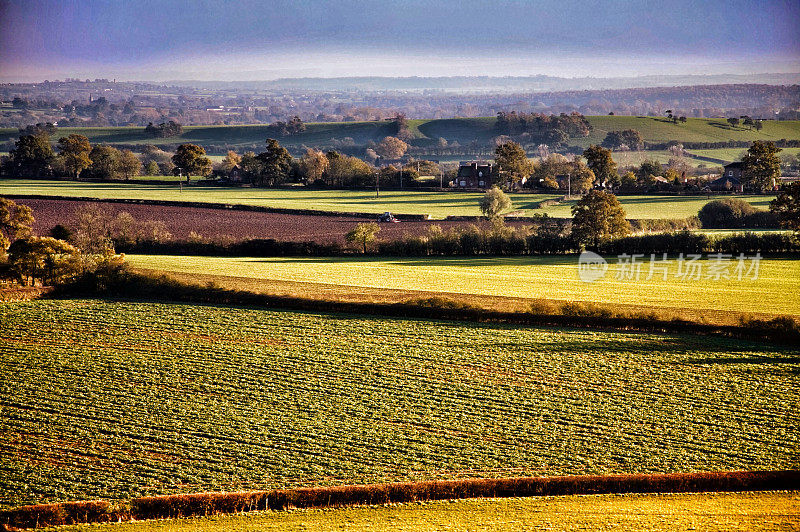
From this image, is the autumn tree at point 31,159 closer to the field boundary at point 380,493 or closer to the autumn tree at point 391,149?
the autumn tree at point 391,149

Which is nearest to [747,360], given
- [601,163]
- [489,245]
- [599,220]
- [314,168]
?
[599,220]

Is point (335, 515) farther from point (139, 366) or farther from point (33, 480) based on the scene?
point (139, 366)

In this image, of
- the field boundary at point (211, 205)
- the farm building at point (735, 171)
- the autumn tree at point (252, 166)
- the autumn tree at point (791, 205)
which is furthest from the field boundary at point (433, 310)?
the autumn tree at point (252, 166)

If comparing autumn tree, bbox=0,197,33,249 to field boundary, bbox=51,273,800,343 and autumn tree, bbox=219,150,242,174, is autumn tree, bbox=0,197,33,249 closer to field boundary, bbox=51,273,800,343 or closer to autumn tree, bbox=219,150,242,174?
field boundary, bbox=51,273,800,343

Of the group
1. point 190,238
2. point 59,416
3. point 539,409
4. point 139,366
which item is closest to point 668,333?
point 539,409

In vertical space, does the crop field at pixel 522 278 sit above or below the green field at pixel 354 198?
below

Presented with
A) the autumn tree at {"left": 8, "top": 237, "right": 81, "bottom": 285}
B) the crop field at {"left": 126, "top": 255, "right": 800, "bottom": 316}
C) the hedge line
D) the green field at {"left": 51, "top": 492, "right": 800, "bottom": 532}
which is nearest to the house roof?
the hedge line
